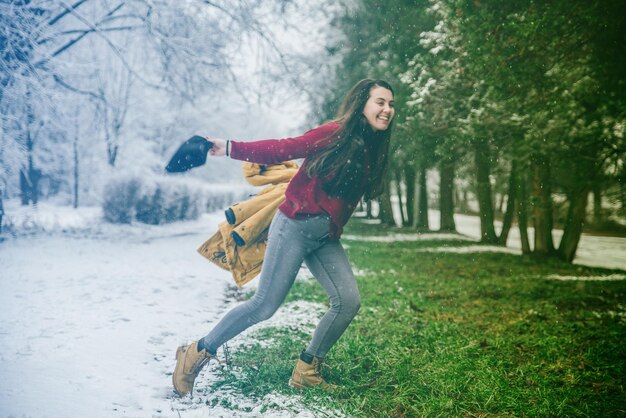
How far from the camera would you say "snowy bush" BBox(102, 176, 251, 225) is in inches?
452

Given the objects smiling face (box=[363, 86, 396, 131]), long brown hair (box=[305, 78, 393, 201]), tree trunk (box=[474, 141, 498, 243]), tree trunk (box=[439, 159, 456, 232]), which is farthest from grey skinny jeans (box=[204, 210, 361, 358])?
tree trunk (box=[439, 159, 456, 232])

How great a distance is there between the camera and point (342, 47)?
1152 cm

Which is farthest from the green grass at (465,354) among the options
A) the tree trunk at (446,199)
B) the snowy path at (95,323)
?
the tree trunk at (446,199)

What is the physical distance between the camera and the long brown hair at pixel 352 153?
269cm

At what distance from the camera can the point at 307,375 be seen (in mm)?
2975

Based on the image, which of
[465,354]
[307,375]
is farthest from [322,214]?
[465,354]

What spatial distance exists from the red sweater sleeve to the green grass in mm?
1517

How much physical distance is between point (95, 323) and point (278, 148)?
283 cm

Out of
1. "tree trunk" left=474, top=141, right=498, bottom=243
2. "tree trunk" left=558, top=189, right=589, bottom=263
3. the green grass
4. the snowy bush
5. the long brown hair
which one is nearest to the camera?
the long brown hair

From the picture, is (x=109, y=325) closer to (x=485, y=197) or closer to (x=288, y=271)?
(x=288, y=271)

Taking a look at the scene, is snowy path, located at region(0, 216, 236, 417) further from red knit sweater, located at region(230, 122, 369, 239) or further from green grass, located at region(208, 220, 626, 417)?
red knit sweater, located at region(230, 122, 369, 239)

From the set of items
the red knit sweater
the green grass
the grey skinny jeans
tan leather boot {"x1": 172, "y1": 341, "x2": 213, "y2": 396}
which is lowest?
the green grass

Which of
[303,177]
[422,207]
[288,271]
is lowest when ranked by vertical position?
[422,207]

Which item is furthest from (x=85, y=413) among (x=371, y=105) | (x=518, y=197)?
(x=518, y=197)
